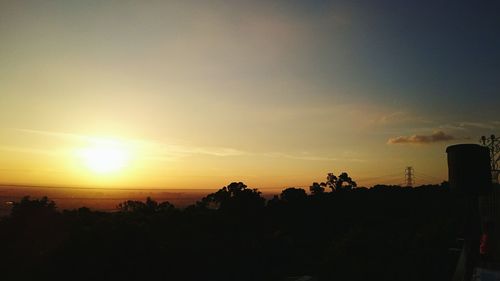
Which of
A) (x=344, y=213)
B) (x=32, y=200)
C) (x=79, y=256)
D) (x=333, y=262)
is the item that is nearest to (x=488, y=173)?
(x=333, y=262)

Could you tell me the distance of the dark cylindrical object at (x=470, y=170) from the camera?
11.2 metres

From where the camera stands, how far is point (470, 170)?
11305mm

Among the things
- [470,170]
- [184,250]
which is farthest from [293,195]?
[470,170]

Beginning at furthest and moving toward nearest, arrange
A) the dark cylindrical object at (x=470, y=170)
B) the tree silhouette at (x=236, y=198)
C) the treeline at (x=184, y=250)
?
1. the tree silhouette at (x=236, y=198)
2. the treeline at (x=184, y=250)
3. the dark cylindrical object at (x=470, y=170)

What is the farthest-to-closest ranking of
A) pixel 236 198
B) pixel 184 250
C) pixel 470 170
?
pixel 236 198 → pixel 184 250 → pixel 470 170

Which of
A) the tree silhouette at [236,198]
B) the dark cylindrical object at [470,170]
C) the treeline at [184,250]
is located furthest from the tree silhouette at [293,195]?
the dark cylindrical object at [470,170]

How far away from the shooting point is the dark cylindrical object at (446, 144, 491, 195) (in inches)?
441

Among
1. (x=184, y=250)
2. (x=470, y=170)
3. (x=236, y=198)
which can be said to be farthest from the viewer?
(x=236, y=198)

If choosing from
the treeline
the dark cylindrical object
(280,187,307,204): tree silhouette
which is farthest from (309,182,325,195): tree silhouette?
the dark cylindrical object

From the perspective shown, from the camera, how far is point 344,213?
186 ft

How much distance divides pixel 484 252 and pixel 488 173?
2725 mm

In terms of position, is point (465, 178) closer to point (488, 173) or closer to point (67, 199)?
point (488, 173)

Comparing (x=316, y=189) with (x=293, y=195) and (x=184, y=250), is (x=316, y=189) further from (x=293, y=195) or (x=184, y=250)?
(x=184, y=250)

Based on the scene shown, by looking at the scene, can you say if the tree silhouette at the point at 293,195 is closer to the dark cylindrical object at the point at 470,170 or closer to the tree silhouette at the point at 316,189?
the tree silhouette at the point at 316,189
